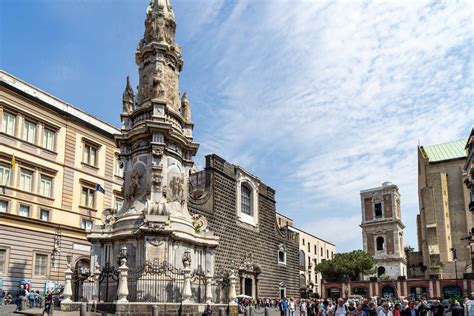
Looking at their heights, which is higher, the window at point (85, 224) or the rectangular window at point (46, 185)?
the rectangular window at point (46, 185)

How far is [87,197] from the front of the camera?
36.7 m

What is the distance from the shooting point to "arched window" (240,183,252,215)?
42812mm

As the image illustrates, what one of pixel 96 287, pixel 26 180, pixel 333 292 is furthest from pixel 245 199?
pixel 333 292

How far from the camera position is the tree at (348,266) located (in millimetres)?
64125

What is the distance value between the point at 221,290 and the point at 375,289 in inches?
1835

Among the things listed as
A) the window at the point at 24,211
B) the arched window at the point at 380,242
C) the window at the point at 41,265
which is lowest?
the window at the point at 41,265

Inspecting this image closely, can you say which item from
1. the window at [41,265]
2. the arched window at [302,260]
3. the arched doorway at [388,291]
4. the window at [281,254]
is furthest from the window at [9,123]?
the arched window at [302,260]

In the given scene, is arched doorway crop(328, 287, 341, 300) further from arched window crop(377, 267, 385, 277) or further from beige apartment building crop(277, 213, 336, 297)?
arched window crop(377, 267, 385, 277)

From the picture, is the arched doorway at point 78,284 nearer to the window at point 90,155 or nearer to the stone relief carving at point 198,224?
the stone relief carving at point 198,224

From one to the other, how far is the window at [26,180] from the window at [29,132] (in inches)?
87.0

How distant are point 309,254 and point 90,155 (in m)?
53.1

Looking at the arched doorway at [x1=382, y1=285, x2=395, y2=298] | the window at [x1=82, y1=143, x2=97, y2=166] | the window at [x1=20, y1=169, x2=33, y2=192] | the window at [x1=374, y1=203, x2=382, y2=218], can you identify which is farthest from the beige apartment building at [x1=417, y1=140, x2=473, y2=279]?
the window at [x1=20, y1=169, x2=33, y2=192]

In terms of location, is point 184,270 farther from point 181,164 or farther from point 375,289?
point 375,289

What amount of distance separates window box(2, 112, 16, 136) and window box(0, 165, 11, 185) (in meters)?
2.35
